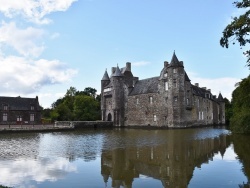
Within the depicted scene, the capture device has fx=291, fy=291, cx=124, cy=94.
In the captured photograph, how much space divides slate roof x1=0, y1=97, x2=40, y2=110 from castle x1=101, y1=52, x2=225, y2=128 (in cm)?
1237

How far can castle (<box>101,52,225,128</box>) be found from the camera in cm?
4028

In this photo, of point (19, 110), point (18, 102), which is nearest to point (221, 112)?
point (19, 110)

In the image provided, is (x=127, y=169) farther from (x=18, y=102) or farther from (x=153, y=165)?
(x=18, y=102)

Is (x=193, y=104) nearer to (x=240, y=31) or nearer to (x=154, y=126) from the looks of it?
(x=154, y=126)

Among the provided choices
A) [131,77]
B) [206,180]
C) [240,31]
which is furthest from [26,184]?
[131,77]

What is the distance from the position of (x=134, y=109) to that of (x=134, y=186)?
39.3 meters

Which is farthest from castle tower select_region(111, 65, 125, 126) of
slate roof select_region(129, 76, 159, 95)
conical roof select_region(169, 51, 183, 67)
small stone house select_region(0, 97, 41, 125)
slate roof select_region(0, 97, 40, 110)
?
slate roof select_region(0, 97, 40, 110)

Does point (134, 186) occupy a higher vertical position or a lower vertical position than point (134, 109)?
lower

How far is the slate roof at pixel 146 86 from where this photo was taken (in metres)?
45.0

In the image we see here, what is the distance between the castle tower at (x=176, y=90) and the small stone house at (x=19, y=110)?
22825 mm

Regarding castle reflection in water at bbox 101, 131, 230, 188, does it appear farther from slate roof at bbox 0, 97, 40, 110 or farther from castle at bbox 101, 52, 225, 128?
slate roof at bbox 0, 97, 40, 110

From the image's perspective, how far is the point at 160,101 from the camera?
43.2m

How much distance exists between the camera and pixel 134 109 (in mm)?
48125

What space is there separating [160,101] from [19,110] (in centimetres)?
2277
